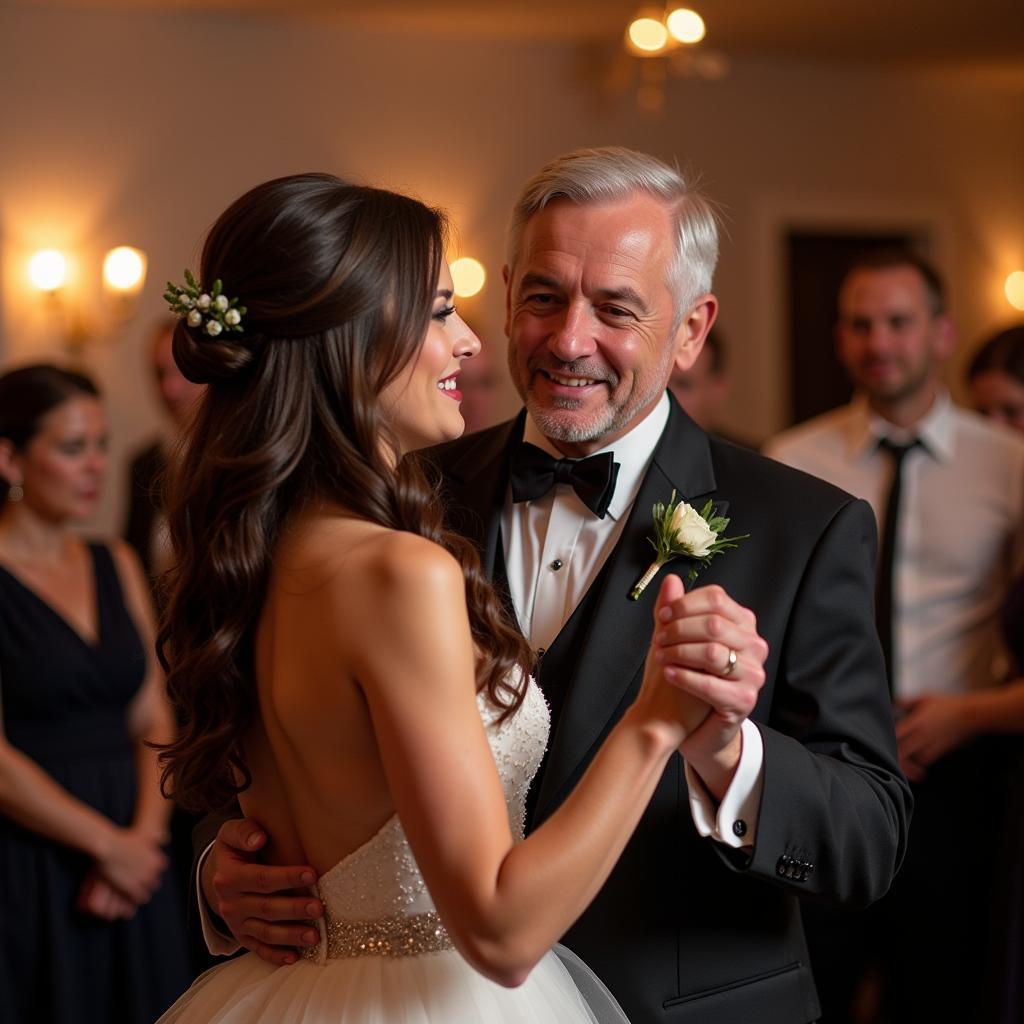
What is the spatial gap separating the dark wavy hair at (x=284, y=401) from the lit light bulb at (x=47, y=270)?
5.95 m

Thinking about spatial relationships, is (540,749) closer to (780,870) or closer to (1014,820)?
(780,870)

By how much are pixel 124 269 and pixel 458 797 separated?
249 inches

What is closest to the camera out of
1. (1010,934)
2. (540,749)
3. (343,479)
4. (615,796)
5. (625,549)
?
(615,796)

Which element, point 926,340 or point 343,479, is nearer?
point 343,479

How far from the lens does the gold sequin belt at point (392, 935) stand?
185 centimetres

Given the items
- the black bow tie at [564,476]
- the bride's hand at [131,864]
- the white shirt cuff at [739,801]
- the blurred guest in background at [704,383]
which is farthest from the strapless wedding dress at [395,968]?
the blurred guest in background at [704,383]

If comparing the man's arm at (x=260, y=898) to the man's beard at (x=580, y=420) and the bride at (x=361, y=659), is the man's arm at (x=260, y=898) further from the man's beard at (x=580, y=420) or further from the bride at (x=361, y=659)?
the man's beard at (x=580, y=420)

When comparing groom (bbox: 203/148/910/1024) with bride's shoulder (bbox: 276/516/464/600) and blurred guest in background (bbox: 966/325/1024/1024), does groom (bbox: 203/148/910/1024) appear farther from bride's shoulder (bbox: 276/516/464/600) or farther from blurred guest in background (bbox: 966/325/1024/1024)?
blurred guest in background (bbox: 966/325/1024/1024)

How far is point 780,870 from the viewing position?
6.34 feet

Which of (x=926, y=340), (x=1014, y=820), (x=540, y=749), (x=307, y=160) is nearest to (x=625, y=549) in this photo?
(x=540, y=749)

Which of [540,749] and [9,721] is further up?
[540,749]

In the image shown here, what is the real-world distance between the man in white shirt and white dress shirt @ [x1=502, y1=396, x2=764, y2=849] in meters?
1.82

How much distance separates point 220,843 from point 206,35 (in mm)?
6607

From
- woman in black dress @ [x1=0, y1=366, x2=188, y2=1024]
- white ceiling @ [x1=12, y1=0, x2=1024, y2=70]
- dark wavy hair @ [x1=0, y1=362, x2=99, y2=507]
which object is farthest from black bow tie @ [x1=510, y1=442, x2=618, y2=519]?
white ceiling @ [x1=12, y1=0, x2=1024, y2=70]
